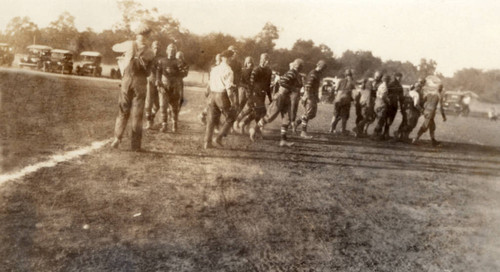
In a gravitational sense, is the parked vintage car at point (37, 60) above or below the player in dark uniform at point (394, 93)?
above

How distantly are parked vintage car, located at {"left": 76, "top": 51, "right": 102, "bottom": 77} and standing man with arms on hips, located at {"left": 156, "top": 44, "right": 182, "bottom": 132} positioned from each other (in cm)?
2620

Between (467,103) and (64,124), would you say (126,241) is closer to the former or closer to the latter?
(64,124)

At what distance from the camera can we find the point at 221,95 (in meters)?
8.27

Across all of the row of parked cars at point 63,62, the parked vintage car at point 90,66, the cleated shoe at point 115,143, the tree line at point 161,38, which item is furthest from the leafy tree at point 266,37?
the parked vintage car at point 90,66

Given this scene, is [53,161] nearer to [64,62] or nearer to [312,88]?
[312,88]

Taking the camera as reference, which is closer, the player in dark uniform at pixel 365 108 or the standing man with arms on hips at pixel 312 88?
the standing man with arms on hips at pixel 312 88

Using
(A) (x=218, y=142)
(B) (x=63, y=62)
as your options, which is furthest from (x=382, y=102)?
(B) (x=63, y=62)

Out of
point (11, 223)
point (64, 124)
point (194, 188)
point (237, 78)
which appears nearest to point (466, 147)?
point (237, 78)

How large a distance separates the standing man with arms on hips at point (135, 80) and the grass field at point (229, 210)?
0.46 metres

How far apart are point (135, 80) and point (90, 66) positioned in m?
29.1

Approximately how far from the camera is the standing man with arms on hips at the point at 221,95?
8.15 m

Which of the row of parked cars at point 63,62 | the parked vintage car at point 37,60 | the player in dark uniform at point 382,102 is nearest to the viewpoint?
the player in dark uniform at point 382,102

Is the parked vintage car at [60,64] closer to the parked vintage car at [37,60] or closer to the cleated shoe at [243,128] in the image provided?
the parked vintage car at [37,60]

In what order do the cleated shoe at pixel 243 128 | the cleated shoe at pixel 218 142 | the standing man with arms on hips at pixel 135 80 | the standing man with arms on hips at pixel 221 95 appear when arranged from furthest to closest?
the cleated shoe at pixel 243 128
the cleated shoe at pixel 218 142
the standing man with arms on hips at pixel 221 95
the standing man with arms on hips at pixel 135 80
